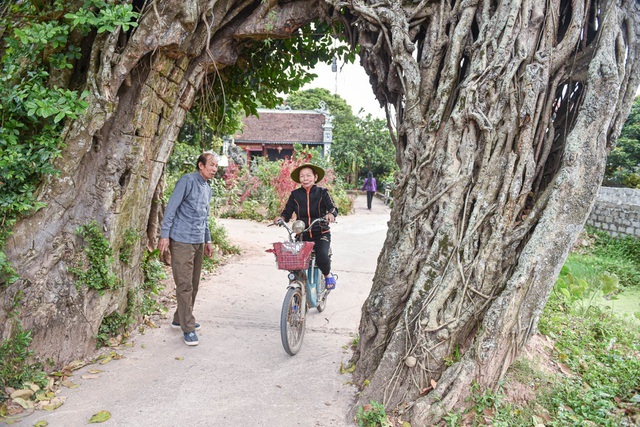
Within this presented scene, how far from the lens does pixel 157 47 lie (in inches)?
150

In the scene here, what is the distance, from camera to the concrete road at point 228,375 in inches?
122

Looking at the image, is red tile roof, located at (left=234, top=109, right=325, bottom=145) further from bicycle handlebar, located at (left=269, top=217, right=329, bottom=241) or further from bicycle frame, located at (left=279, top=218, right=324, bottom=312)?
bicycle handlebar, located at (left=269, top=217, right=329, bottom=241)

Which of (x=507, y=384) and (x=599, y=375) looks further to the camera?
(x=599, y=375)

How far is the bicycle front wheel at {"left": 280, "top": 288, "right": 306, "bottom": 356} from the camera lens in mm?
3898

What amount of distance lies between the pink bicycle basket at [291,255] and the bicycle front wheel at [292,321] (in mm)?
215

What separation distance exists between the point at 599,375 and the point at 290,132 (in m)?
24.9

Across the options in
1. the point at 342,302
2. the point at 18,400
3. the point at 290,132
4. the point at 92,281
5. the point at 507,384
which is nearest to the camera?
the point at 18,400

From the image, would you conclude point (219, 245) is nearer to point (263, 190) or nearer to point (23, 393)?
point (23, 393)

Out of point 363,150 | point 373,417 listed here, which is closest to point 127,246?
point 373,417

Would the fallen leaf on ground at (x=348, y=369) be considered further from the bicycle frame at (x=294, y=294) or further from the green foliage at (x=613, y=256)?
the green foliage at (x=613, y=256)

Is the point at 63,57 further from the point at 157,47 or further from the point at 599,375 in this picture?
the point at 599,375

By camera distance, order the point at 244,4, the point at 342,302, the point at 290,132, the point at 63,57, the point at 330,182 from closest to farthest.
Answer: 1. the point at 63,57
2. the point at 244,4
3. the point at 342,302
4. the point at 330,182
5. the point at 290,132

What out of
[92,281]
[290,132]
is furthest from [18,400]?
[290,132]

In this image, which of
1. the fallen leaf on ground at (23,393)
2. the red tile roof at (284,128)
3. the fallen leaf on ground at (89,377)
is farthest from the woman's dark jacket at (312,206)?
the red tile roof at (284,128)
